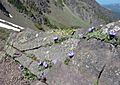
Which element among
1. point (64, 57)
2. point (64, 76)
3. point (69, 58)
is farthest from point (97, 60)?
point (64, 57)

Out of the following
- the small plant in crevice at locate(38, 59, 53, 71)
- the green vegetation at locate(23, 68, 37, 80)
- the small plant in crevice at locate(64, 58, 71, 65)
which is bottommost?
the green vegetation at locate(23, 68, 37, 80)

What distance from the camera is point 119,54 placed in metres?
10.5

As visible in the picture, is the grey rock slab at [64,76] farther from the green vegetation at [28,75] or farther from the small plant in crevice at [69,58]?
the green vegetation at [28,75]

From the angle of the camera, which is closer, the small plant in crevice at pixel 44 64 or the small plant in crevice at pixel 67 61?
the small plant in crevice at pixel 67 61

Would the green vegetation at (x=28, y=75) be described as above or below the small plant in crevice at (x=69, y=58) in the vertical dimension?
below

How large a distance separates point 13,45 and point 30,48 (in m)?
0.97

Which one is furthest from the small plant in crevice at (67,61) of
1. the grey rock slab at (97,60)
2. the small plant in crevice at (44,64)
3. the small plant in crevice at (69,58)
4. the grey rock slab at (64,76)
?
the small plant in crevice at (44,64)

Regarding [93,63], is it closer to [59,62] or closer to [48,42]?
[59,62]

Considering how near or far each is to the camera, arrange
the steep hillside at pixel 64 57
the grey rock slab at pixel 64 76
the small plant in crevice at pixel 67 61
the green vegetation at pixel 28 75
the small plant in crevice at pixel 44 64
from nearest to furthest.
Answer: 1. the steep hillside at pixel 64 57
2. the grey rock slab at pixel 64 76
3. the small plant in crevice at pixel 67 61
4. the small plant in crevice at pixel 44 64
5. the green vegetation at pixel 28 75

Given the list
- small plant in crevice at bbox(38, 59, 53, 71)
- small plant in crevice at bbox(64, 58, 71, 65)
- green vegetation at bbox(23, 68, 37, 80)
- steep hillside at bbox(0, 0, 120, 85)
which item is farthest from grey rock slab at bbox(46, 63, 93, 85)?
green vegetation at bbox(23, 68, 37, 80)

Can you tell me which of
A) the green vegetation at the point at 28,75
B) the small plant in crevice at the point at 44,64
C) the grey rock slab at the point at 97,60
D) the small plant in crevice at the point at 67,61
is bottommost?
the green vegetation at the point at 28,75

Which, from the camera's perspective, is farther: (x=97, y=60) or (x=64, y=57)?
(x=64, y=57)

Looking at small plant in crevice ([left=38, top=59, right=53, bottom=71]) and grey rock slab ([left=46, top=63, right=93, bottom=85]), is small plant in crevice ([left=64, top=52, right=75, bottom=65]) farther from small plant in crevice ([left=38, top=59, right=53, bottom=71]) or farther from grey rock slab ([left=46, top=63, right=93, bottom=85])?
small plant in crevice ([left=38, top=59, right=53, bottom=71])

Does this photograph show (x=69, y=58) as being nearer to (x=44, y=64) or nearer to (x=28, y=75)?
(x=44, y=64)
